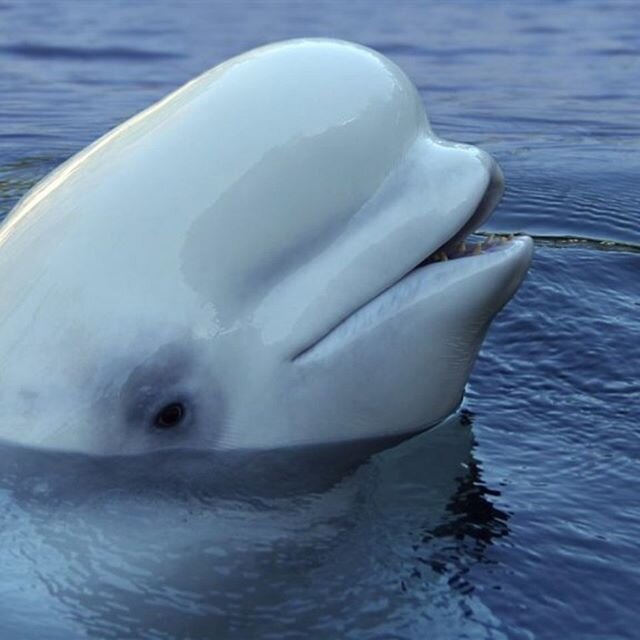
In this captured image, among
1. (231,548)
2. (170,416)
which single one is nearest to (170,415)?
(170,416)

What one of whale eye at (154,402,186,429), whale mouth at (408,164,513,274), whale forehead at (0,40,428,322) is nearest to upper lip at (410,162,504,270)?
whale mouth at (408,164,513,274)

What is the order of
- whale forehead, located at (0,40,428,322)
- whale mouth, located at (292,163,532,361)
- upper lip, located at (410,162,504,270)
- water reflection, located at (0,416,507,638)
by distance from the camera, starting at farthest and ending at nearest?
upper lip, located at (410,162,504,270) → whale mouth, located at (292,163,532,361) → whale forehead, located at (0,40,428,322) → water reflection, located at (0,416,507,638)

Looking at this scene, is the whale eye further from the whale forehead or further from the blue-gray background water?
the whale forehead

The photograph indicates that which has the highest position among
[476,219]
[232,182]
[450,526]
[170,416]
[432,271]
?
[232,182]

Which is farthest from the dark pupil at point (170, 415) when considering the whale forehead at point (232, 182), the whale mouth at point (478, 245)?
the whale mouth at point (478, 245)

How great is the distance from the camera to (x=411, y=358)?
578 cm

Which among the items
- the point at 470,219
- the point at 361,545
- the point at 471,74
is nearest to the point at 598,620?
the point at 361,545

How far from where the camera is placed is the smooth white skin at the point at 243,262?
5.48 metres

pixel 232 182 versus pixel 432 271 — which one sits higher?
pixel 232 182

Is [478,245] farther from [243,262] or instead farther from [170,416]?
[170,416]

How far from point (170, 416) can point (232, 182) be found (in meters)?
0.91

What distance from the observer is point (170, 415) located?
18.7 ft

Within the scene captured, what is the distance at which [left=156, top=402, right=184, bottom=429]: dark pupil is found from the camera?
5.69 meters

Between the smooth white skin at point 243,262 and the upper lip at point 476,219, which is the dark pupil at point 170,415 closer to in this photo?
the smooth white skin at point 243,262
